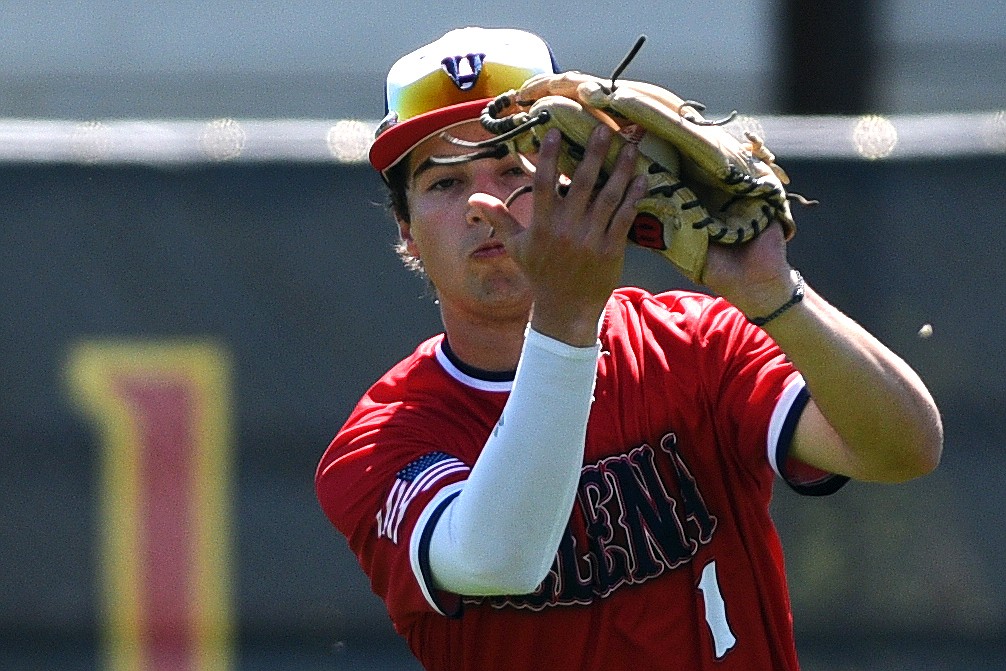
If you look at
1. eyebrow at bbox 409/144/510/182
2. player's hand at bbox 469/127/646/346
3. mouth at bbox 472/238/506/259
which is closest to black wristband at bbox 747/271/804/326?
player's hand at bbox 469/127/646/346

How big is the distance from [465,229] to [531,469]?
620mm

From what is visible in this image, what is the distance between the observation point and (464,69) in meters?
2.52

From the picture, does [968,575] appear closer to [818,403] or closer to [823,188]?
[823,188]

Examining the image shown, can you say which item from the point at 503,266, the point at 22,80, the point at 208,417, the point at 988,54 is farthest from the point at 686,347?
the point at 22,80

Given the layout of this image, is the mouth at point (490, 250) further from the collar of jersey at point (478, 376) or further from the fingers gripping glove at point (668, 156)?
the fingers gripping glove at point (668, 156)

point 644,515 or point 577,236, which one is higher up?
point 577,236

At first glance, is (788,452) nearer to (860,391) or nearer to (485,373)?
(860,391)

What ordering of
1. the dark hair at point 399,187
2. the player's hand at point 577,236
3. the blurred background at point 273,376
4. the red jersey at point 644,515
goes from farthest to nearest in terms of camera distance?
the blurred background at point 273,376 → the dark hair at point 399,187 → the red jersey at point 644,515 → the player's hand at point 577,236

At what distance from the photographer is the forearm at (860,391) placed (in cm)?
200

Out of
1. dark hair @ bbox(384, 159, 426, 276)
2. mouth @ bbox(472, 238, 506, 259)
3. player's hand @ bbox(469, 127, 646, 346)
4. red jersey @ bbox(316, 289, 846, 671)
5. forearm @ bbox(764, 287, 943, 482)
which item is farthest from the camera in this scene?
dark hair @ bbox(384, 159, 426, 276)

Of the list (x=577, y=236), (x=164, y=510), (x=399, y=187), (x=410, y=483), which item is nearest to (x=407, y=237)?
(x=399, y=187)

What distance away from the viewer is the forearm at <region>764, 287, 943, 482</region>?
6.57 ft

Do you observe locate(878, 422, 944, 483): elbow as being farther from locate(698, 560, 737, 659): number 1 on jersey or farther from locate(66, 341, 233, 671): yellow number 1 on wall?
locate(66, 341, 233, 671): yellow number 1 on wall

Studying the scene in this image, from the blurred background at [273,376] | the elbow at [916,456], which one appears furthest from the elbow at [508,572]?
the blurred background at [273,376]
